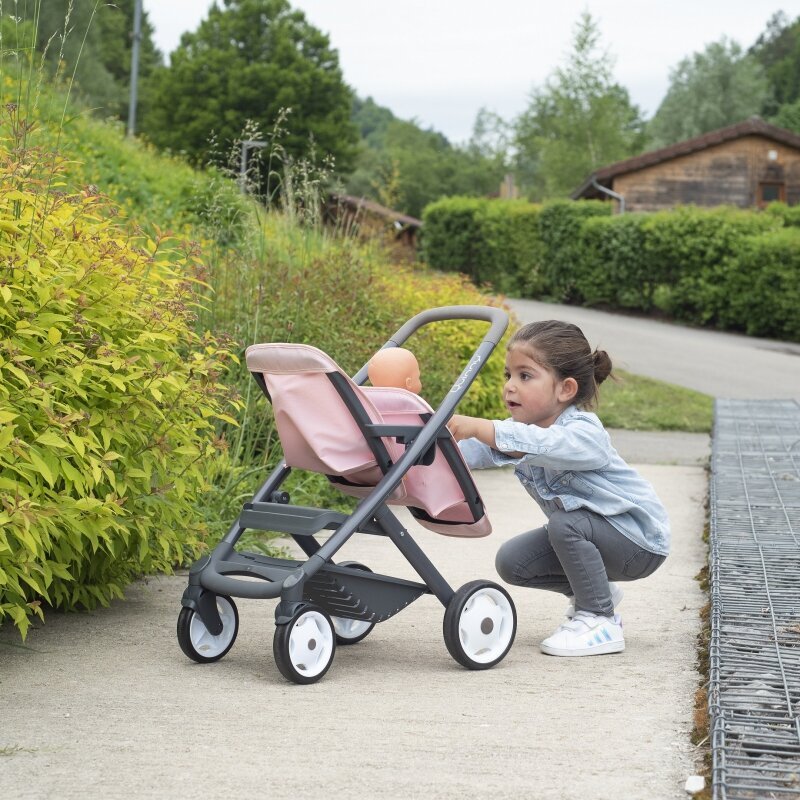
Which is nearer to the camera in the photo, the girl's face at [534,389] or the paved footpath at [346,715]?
the paved footpath at [346,715]

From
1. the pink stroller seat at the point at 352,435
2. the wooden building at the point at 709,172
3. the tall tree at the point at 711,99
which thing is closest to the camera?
the pink stroller seat at the point at 352,435

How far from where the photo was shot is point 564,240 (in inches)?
1152

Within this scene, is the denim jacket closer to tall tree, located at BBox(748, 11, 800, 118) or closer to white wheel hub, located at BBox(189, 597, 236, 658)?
white wheel hub, located at BBox(189, 597, 236, 658)

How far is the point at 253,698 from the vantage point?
3482 mm

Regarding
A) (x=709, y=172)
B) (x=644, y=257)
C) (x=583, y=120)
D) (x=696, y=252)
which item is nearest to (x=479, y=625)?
(x=696, y=252)

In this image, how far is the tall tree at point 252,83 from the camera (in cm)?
5222

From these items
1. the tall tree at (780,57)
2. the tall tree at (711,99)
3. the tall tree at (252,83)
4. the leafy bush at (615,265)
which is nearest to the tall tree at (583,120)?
the tall tree at (252,83)

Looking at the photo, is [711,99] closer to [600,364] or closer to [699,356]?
[699,356]

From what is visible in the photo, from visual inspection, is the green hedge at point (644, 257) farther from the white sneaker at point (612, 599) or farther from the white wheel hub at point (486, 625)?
the white wheel hub at point (486, 625)

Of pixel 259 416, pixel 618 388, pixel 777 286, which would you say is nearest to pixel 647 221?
pixel 777 286

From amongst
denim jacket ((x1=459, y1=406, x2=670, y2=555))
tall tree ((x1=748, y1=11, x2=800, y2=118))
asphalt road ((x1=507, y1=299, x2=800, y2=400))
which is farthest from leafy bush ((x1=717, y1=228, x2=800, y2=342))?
tall tree ((x1=748, y1=11, x2=800, y2=118))

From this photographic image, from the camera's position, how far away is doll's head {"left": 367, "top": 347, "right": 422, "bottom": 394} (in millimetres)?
4000

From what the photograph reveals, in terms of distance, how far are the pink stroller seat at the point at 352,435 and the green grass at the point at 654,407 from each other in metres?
6.36

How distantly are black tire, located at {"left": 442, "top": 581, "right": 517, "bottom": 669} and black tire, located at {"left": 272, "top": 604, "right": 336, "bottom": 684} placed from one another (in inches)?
14.9
